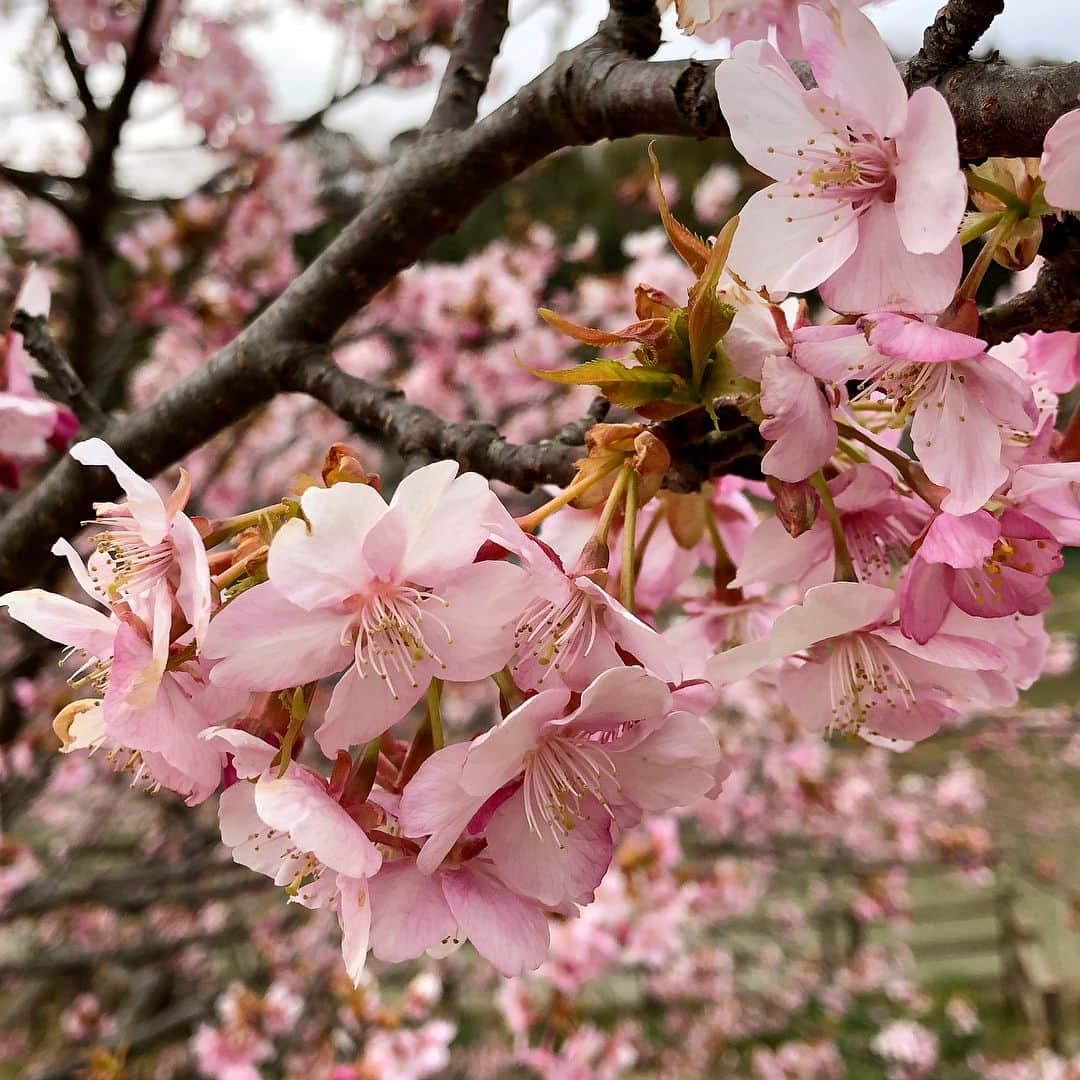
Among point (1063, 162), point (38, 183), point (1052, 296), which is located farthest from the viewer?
point (38, 183)

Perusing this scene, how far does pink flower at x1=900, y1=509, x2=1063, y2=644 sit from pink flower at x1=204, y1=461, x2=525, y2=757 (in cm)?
21

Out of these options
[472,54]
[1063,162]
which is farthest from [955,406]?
[472,54]

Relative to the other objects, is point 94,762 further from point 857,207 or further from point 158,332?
point 857,207

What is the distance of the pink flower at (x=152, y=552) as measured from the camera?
0.42 m

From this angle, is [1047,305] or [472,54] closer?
[1047,305]

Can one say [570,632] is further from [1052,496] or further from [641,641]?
[1052,496]

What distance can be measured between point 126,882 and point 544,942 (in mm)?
2301

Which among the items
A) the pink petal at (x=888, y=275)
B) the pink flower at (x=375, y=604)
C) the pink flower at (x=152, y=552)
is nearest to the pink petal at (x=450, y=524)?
the pink flower at (x=375, y=604)

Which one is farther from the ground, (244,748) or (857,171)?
(857,171)

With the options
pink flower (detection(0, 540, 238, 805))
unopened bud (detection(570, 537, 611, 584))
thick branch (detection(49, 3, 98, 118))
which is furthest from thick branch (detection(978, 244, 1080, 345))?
thick branch (detection(49, 3, 98, 118))

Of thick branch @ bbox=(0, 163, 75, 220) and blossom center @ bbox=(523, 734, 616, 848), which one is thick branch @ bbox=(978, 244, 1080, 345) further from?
thick branch @ bbox=(0, 163, 75, 220)

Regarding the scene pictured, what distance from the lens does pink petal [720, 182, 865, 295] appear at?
1.47ft

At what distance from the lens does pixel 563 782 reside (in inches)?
17.5

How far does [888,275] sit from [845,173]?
66mm
